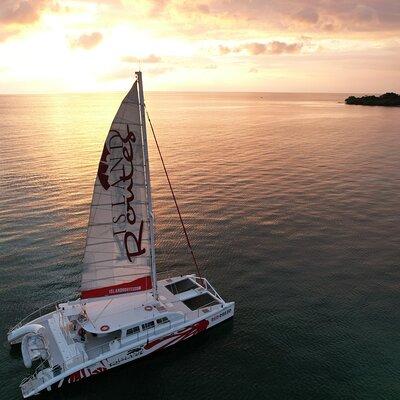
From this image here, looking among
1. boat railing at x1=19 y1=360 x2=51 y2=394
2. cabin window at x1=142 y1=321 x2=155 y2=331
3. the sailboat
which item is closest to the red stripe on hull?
the sailboat

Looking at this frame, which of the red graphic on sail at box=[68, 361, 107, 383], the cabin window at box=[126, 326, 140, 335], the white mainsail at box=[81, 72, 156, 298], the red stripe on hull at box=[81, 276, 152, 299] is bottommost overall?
the red graphic on sail at box=[68, 361, 107, 383]

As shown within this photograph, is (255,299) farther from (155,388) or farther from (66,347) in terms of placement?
(66,347)

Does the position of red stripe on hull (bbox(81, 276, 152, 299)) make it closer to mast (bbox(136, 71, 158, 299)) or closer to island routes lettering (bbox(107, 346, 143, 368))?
mast (bbox(136, 71, 158, 299))

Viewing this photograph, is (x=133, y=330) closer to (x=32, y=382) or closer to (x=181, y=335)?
(x=181, y=335)

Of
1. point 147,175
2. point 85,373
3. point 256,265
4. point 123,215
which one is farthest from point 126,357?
point 256,265

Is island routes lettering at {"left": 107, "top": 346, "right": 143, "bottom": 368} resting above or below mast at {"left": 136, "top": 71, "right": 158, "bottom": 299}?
below
